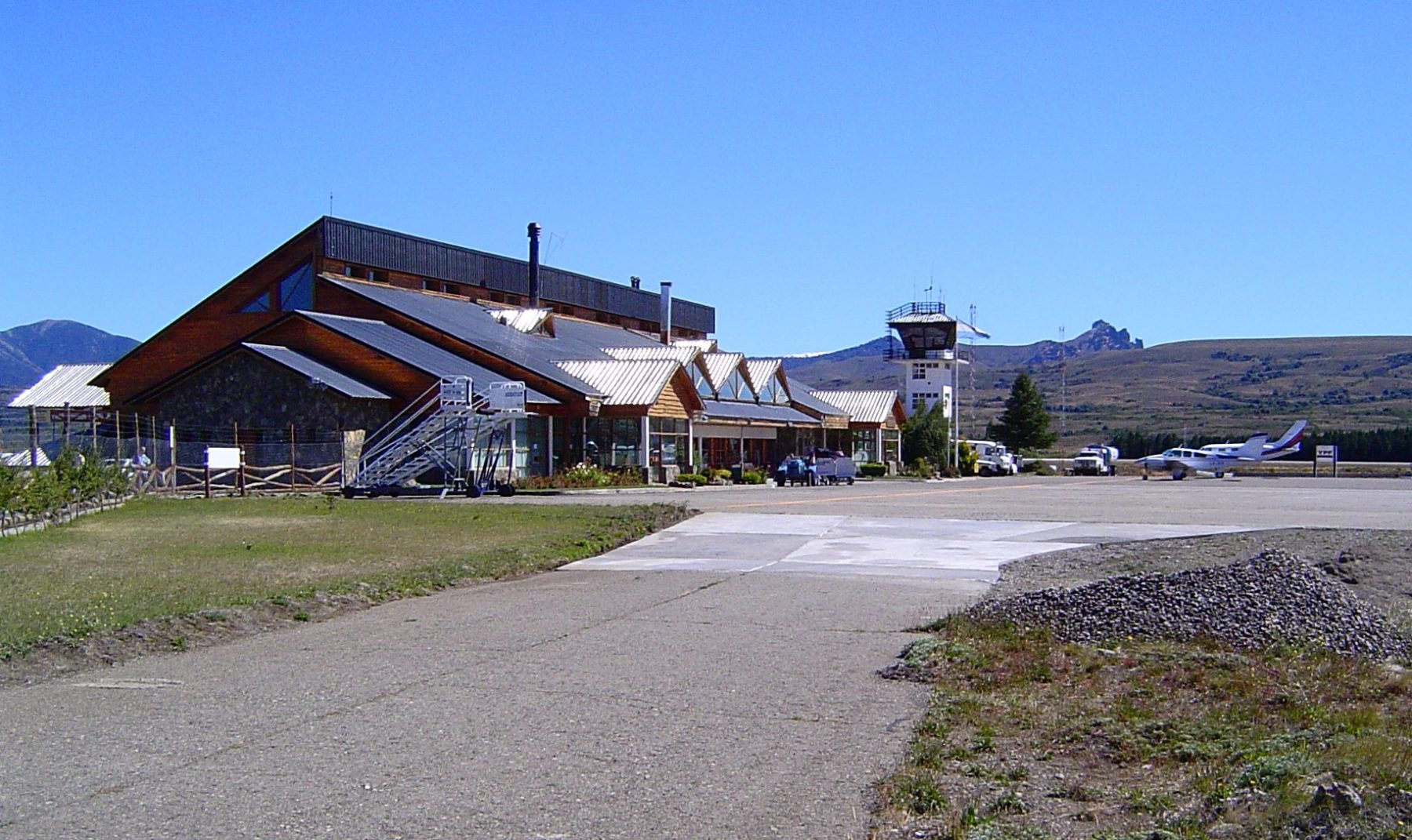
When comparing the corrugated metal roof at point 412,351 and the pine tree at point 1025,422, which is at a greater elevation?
the corrugated metal roof at point 412,351

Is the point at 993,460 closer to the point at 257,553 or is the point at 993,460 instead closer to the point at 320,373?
the point at 320,373

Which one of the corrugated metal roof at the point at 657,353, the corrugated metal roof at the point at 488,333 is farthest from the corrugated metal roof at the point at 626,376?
the corrugated metal roof at the point at 657,353

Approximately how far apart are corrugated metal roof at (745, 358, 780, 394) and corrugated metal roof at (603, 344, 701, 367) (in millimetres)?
5512

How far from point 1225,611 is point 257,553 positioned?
1307 cm

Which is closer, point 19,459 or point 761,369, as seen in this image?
point 19,459

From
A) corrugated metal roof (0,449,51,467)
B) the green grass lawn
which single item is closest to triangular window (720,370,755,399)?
the green grass lawn

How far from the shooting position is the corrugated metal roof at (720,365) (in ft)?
203

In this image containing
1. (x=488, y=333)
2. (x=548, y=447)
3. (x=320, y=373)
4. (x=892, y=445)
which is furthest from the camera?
(x=892, y=445)

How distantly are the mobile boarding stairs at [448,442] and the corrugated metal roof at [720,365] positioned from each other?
1935 centimetres

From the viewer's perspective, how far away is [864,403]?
244 feet

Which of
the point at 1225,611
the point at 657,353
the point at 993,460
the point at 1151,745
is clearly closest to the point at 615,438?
the point at 657,353

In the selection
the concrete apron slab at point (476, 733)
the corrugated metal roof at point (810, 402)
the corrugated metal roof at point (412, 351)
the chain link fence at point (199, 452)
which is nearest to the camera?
the concrete apron slab at point (476, 733)

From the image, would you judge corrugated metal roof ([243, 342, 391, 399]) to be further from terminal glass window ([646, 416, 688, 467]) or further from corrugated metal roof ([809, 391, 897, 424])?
corrugated metal roof ([809, 391, 897, 424])

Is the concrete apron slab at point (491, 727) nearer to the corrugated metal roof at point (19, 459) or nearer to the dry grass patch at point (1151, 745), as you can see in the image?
the dry grass patch at point (1151, 745)
